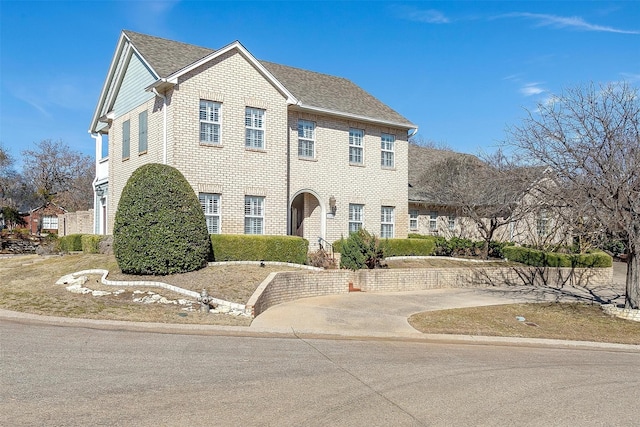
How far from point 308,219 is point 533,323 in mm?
11538

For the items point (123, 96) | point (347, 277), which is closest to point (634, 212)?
point (347, 277)

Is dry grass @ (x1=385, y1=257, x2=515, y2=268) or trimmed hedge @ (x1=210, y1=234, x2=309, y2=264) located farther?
dry grass @ (x1=385, y1=257, x2=515, y2=268)

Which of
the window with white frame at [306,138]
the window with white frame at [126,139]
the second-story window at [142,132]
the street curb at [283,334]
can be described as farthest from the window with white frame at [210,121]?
the street curb at [283,334]

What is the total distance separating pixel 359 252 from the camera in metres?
18.9

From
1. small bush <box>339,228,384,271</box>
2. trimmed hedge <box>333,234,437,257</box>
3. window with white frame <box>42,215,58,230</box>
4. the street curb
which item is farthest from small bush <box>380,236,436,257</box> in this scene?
window with white frame <box>42,215,58,230</box>

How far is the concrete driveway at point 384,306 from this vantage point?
12.4m

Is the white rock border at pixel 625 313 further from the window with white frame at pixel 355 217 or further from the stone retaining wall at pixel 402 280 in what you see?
the window with white frame at pixel 355 217

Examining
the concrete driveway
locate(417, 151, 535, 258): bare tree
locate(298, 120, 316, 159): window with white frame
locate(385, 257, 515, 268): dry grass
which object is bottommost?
the concrete driveway

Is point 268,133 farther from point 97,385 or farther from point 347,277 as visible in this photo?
point 97,385

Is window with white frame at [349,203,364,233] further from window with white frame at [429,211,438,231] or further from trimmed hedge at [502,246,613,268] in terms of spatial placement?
trimmed hedge at [502,246,613,268]

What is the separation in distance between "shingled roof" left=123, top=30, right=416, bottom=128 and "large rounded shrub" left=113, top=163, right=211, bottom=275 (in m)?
4.88

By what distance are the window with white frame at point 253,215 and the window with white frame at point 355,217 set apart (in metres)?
A: 4.93

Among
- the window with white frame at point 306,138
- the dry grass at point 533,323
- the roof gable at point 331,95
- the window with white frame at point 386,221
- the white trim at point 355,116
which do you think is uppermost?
the roof gable at point 331,95

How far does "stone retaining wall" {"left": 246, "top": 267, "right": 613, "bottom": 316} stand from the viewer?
15.7 meters
